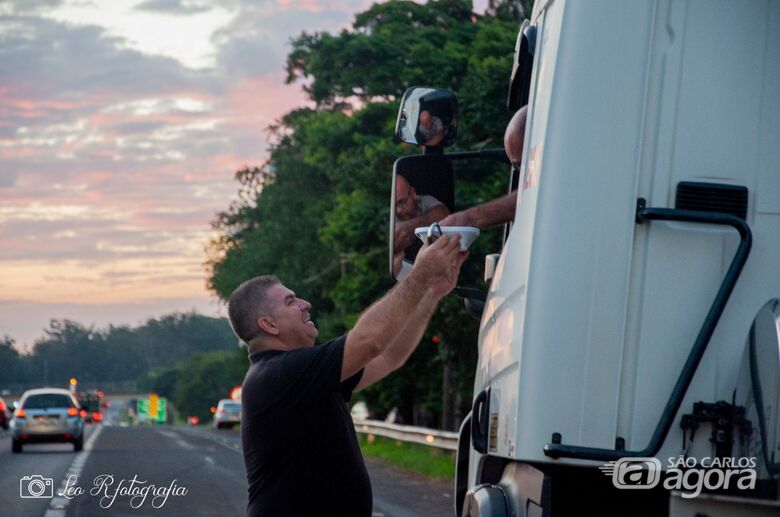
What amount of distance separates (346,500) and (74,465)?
2310 centimetres

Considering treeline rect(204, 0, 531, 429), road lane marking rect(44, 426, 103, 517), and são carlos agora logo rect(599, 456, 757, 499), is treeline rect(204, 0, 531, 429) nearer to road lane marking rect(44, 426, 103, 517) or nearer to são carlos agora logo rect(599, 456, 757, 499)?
road lane marking rect(44, 426, 103, 517)

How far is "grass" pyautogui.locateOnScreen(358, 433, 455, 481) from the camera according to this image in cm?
2284

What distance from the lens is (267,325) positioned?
4.67 metres

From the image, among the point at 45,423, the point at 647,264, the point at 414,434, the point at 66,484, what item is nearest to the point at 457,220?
the point at 647,264

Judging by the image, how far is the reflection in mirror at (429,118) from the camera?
16.7 ft

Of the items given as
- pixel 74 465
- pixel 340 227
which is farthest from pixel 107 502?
pixel 340 227

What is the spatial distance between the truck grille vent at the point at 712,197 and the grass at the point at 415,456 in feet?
59.3

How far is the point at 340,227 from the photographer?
34938 mm

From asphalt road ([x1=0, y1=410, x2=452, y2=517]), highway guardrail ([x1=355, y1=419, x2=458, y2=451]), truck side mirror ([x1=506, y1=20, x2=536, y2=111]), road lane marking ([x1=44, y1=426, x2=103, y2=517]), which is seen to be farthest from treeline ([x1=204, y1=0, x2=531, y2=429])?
truck side mirror ([x1=506, y1=20, x2=536, y2=111])

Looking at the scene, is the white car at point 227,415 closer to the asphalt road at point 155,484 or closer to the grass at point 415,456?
the asphalt road at point 155,484

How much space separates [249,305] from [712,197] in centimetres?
159

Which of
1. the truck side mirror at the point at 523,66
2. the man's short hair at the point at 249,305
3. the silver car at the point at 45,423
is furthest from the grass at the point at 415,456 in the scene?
the man's short hair at the point at 249,305

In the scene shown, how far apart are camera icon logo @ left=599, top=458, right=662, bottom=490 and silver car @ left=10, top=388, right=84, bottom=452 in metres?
31.1

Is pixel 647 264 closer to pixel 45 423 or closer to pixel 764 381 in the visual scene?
pixel 764 381
